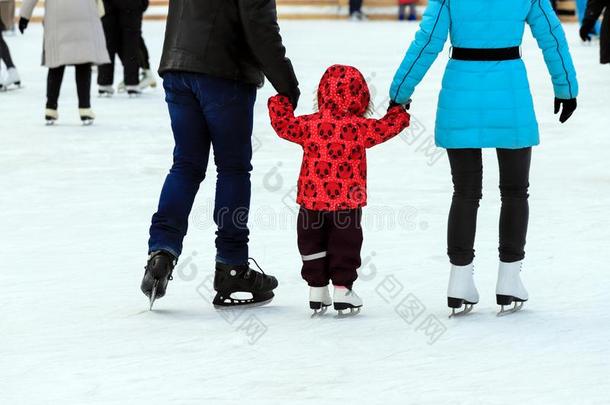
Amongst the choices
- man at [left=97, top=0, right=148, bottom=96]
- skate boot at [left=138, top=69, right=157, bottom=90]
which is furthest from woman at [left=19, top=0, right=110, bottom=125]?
skate boot at [left=138, top=69, right=157, bottom=90]

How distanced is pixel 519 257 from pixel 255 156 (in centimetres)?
419

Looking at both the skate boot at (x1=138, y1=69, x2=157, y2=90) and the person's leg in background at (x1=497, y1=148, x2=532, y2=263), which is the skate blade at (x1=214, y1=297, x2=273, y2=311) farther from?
the skate boot at (x1=138, y1=69, x2=157, y2=90)

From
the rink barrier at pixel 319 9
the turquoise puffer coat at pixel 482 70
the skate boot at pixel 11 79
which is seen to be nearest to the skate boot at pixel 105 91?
the skate boot at pixel 11 79

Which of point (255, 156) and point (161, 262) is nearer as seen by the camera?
point (161, 262)

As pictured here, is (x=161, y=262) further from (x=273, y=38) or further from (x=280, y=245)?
(x=280, y=245)

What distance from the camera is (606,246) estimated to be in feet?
19.1

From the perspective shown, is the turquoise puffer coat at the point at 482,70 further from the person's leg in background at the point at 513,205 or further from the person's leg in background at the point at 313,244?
the person's leg in background at the point at 313,244

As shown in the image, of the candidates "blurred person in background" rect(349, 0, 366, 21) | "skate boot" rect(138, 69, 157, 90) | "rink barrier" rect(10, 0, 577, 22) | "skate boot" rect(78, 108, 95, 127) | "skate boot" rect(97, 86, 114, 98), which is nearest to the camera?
"skate boot" rect(78, 108, 95, 127)

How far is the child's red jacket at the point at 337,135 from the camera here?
4.52 meters

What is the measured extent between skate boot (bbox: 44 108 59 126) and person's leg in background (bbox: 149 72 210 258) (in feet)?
19.1

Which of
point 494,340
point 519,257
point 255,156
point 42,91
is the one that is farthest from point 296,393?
point 42,91

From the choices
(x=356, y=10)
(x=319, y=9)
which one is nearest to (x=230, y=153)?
(x=356, y=10)

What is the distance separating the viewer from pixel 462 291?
15.1 ft

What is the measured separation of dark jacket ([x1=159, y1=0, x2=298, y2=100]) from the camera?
458 centimetres
